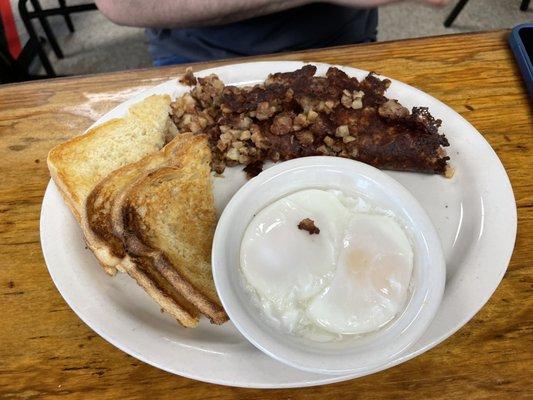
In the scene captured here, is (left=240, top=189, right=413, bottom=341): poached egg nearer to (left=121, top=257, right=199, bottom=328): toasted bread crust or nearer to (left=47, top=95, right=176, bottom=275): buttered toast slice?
(left=121, top=257, right=199, bottom=328): toasted bread crust

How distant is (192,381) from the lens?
136cm

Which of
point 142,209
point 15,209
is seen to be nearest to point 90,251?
point 142,209

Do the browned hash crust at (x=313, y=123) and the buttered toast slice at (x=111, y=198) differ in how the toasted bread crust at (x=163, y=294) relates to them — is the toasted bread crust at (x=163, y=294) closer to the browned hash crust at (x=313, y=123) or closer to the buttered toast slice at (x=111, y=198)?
the buttered toast slice at (x=111, y=198)

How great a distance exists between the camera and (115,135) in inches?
68.0

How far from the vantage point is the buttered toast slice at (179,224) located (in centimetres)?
139

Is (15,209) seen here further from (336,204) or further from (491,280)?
(491,280)

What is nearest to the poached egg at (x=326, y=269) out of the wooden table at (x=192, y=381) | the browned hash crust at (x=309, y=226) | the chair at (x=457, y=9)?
the browned hash crust at (x=309, y=226)

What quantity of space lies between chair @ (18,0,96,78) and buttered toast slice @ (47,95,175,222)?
2.33 meters

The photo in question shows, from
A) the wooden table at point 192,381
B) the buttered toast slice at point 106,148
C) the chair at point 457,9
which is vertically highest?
the buttered toast slice at point 106,148

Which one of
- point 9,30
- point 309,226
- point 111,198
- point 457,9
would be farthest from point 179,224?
point 457,9

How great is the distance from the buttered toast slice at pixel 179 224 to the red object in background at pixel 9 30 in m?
2.59

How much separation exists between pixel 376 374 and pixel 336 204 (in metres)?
0.49

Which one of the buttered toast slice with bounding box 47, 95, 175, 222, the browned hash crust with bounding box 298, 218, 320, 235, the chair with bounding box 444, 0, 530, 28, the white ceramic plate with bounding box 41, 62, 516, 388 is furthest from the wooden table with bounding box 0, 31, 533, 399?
the chair with bounding box 444, 0, 530, 28

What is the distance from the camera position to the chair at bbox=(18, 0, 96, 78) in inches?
140
